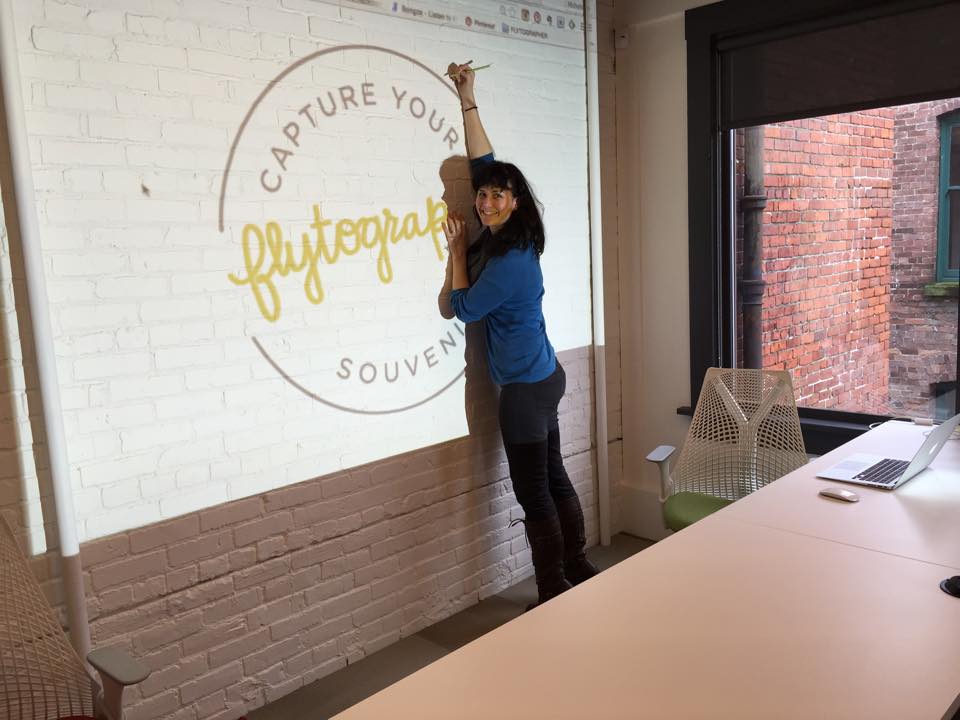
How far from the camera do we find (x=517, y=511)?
12.0 feet

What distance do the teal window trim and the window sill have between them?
18 mm

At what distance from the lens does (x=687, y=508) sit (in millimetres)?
3123

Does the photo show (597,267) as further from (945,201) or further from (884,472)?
(884,472)

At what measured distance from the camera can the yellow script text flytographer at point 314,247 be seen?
2.63m

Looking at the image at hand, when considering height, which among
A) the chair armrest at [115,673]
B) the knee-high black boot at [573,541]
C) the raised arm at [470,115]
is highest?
the raised arm at [470,115]

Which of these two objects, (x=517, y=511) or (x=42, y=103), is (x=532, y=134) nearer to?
(x=517, y=511)

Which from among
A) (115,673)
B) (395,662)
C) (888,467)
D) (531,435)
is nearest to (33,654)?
(115,673)

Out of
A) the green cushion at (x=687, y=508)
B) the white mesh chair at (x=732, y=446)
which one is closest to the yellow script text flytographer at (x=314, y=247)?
the white mesh chair at (x=732, y=446)

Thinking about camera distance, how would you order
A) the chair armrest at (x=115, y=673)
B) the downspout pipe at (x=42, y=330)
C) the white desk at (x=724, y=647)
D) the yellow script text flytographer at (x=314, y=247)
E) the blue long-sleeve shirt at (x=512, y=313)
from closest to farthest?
the white desk at (x=724, y=647) < the chair armrest at (x=115, y=673) < the downspout pipe at (x=42, y=330) < the yellow script text flytographer at (x=314, y=247) < the blue long-sleeve shirt at (x=512, y=313)

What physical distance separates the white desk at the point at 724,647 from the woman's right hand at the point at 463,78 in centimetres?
197

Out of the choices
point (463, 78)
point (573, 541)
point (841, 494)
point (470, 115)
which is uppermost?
point (463, 78)

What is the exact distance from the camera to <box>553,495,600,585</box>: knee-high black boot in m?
3.44

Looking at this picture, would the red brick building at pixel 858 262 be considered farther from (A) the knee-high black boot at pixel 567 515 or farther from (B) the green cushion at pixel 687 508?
(A) the knee-high black boot at pixel 567 515

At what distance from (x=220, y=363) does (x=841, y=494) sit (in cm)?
189
